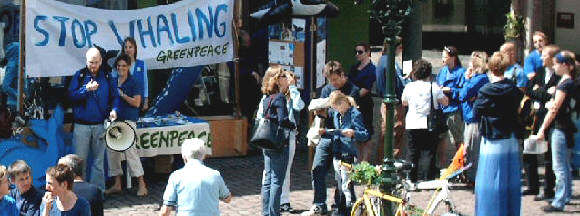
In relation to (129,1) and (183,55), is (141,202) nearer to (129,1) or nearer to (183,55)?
(183,55)

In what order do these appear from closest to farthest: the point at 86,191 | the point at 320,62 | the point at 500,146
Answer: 1. the point at 86,191
2. the point at 500,146
3. the point at 320,62

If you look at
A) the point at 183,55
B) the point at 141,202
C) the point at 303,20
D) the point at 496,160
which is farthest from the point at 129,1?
the point at 496,160

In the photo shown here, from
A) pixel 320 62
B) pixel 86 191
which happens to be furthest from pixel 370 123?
pixel 86 191

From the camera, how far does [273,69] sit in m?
12.4

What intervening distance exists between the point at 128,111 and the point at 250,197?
175cm

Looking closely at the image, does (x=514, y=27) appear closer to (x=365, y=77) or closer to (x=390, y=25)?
(x=365, y=77)

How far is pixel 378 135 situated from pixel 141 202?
13.2ft

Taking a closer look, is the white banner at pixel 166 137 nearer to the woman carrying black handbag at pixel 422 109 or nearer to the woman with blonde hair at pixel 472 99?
the woman carrying black handbag at pixel 422 109

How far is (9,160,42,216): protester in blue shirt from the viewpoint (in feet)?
30.6

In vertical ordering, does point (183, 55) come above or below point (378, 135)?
above

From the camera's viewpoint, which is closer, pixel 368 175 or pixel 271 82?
pixel 368 175

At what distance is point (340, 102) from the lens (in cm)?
1220

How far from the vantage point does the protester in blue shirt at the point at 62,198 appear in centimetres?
880

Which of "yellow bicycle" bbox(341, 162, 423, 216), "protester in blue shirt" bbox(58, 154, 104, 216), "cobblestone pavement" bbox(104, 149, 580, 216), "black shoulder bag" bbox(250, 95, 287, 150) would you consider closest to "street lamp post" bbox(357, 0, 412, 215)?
"yellow bicycle" bbox(341, 162, 423, 216)
